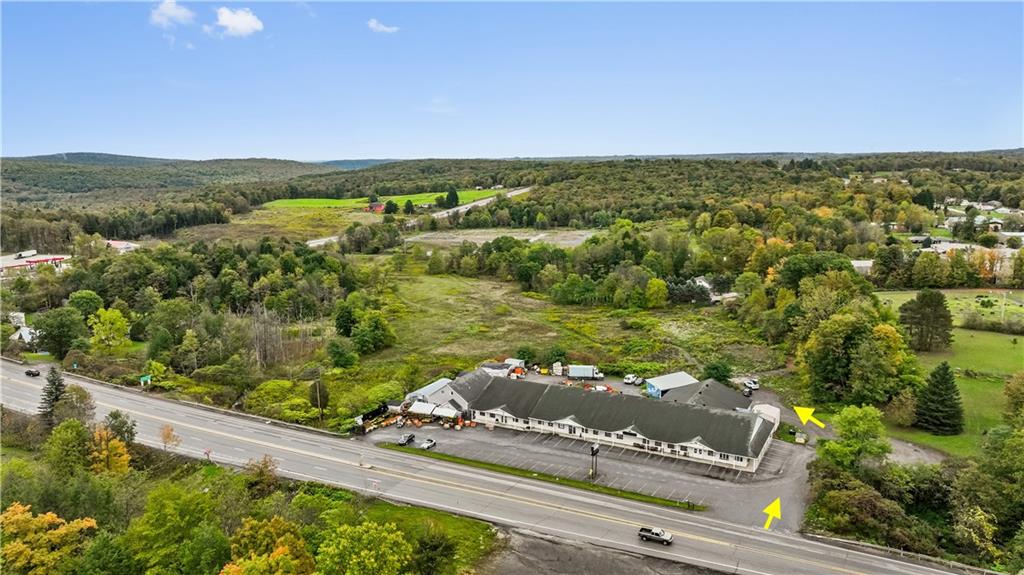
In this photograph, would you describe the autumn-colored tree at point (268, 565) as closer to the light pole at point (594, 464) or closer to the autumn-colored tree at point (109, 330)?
the light pole at point (594, 464)

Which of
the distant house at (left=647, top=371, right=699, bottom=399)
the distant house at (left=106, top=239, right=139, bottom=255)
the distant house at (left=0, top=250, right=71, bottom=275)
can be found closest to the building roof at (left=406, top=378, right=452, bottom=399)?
the distant house at (left=647, top=371, right=699, bottom=399)

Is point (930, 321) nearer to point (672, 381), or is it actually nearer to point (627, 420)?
point (672, 381)

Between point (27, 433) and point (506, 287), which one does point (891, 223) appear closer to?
point (506, 287)

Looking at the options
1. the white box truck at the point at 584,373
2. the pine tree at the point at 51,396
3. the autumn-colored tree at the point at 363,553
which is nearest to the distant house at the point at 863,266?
the white box truck at the point at 584,373

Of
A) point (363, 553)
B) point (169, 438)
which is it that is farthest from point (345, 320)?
point (363, 553)

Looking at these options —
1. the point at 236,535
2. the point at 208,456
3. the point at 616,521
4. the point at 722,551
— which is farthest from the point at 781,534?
the point at 208,456
